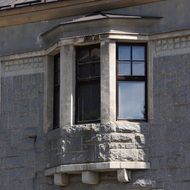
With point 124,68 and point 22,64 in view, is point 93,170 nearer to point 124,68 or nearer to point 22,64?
point 124,68

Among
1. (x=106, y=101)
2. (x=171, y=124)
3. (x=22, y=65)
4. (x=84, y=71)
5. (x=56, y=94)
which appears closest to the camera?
(x=171, y=124)

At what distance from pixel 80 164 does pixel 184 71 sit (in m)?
2.99

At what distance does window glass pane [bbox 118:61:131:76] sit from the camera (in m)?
19.2

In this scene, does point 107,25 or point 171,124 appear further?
point 107,25

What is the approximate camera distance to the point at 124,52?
19.2m

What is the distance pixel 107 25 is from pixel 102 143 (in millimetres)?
2607

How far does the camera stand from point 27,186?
20.3m

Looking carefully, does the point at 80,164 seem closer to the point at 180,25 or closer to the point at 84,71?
the point at 84,71

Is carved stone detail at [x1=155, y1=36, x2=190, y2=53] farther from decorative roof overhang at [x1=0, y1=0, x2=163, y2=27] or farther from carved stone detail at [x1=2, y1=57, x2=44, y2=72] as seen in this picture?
carved stone detail at [x1=2, y1=57, x2=44, y2=72]

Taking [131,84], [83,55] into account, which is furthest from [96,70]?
[131,84]

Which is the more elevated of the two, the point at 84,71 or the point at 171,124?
the point at 84,71

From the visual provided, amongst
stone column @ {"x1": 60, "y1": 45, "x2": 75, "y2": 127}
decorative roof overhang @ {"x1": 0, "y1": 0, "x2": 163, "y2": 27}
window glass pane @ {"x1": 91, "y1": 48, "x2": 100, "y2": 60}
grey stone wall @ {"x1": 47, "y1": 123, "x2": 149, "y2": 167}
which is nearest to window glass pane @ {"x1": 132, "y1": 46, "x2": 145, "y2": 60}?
window glass pane @ {"x1": 91, "y1": 48, "x2": 100, "y2": 60}

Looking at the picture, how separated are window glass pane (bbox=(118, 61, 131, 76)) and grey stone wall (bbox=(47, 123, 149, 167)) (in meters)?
1.21

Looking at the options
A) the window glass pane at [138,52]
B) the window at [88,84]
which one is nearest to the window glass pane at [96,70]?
the window at [88,84]
